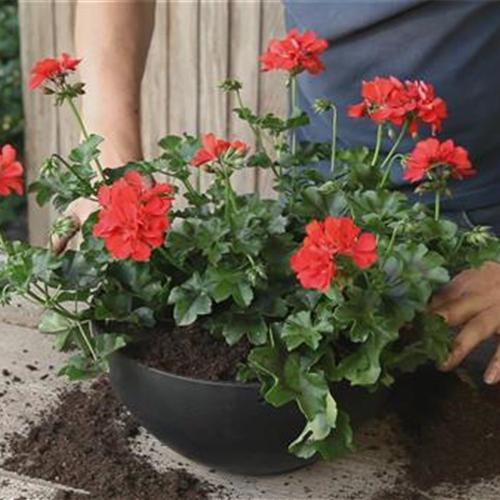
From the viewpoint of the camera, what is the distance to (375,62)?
1.59 m

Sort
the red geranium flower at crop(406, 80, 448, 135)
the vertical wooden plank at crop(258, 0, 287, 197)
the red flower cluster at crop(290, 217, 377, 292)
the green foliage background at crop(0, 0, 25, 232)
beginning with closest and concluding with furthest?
the red flower cluster at crop(290, 217, 377, 292) → the red geranium flower at crop(406, 80, 448, 135) → the vertical wooden plank at crop(258, 0, 287, 197) → the green foliage background at crop(0, 0, 25, 232)

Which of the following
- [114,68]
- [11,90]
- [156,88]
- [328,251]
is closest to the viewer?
[328,251]

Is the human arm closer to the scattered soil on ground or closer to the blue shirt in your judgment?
the blue shirt

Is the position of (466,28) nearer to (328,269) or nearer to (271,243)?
(271,243)

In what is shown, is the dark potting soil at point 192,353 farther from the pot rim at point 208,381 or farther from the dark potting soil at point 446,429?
the dark potting soil at point 446,429

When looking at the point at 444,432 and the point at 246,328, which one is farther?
the point at 444,432

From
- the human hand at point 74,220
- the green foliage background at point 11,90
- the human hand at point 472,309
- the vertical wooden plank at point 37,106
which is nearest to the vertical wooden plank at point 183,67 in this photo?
the vertical wooden plank at point 37,106

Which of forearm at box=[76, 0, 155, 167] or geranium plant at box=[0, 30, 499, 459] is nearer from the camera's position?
geranium plant at box=[0, 30, 499, 459]

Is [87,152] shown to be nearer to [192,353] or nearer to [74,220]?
[74,220]

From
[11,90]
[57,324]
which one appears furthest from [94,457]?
[11,90]

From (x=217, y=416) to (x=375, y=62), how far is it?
748 millimetres

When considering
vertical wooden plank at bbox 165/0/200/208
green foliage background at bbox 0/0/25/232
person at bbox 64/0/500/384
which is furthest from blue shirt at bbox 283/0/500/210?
green foliage background at bbox 0/0/25/232

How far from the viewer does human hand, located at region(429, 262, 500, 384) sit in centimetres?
116

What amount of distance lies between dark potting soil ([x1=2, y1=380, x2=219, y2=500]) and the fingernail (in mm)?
327
